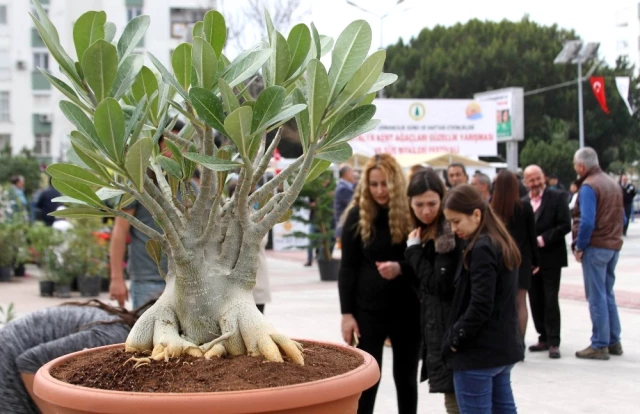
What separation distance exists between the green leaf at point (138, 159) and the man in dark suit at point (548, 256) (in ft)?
19.3

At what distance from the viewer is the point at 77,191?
5.86 ft

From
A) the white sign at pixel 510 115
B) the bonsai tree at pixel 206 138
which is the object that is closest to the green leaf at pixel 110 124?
the bonsai tree at pixel 206 138

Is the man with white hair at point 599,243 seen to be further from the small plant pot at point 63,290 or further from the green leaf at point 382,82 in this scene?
the small plant pot at point 63,290

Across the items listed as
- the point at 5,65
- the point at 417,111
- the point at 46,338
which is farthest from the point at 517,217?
the point at 5,65

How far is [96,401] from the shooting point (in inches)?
62.6

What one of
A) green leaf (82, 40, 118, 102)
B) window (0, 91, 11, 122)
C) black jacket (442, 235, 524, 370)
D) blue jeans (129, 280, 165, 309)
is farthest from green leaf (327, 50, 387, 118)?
window (0, 91, 11, 122)

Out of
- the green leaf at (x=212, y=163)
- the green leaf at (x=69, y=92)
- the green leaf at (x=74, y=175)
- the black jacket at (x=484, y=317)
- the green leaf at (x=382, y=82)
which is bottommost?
the black jacket at (x=484, y=317)

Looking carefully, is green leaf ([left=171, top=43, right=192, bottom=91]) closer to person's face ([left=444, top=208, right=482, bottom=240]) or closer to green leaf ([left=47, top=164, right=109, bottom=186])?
green leaf ([left=47, top=164, right=109, bottom=186])

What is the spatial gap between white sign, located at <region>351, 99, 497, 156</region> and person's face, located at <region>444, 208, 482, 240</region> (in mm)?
16830

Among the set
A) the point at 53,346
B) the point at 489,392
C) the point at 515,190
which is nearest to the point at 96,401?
the point at 53,346

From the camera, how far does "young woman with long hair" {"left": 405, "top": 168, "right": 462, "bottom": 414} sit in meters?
4.02

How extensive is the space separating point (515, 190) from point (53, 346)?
471cm

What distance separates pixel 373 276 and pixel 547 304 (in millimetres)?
3357

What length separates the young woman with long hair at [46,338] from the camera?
2.73 metres
